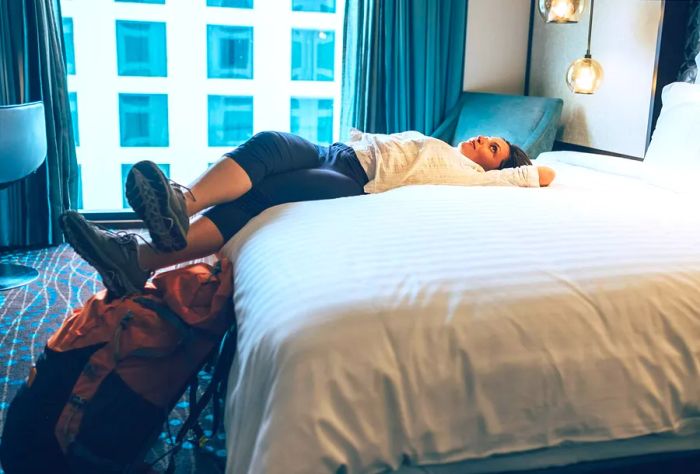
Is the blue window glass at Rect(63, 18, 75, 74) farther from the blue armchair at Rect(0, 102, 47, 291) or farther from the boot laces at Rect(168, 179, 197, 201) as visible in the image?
the boot laces at Rect(168, 179, 197, 201)

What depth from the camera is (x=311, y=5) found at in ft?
15.0

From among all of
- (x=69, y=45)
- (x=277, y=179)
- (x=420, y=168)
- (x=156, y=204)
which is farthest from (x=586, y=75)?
(x=69, y=45)

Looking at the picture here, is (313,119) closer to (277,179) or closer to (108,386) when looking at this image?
(277,179)

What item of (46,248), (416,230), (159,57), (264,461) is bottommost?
(46,248)

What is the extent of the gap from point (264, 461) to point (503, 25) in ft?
12.4

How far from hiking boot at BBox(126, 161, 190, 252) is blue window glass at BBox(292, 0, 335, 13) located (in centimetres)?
309

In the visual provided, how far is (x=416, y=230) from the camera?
5.26 ft

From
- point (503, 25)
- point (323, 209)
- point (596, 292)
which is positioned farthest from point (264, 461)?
point (503, 25)

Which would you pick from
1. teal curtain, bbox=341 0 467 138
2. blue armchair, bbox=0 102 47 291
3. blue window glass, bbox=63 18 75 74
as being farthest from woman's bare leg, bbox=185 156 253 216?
blue window glass, bbox=63 18 75 74

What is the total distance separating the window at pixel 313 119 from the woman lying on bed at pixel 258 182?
2.18 meters

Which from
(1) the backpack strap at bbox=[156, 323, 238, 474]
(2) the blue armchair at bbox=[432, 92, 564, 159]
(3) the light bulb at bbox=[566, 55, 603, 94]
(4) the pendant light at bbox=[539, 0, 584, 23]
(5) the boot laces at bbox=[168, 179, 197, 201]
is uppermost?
(4) the pendant light at bbox=[539, 0, 584, 23]

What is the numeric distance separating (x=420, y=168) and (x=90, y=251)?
1157mm

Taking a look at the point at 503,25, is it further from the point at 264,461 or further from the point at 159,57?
the point at 264,461

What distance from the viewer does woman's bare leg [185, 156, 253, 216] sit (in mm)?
2027
